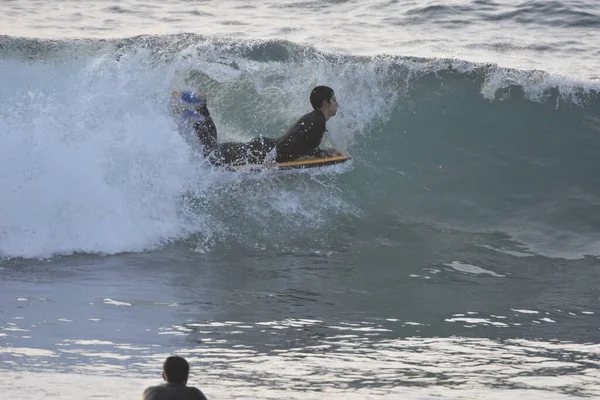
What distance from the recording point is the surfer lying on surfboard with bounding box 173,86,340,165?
11742mm

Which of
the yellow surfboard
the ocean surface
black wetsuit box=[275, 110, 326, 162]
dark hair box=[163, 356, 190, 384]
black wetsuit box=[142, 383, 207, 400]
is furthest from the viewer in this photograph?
the yellow surfboard

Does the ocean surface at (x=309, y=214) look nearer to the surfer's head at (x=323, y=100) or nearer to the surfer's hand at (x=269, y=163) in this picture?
the surfer's hand at (x=269, y=163)

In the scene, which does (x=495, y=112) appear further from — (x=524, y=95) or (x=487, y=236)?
(x=487, y=236)

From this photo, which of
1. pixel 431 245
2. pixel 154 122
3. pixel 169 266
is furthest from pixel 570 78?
pixel 169 266

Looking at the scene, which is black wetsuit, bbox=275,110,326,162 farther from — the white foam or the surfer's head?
the white foam

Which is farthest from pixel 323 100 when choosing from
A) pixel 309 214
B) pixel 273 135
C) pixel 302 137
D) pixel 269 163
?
pixel 273 135

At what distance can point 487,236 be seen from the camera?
12875 mm

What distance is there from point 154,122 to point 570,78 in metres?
6.52

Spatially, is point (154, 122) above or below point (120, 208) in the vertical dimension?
above

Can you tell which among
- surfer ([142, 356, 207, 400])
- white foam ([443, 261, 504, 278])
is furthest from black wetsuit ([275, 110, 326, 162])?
surfer ([142, 356, 207, 400])

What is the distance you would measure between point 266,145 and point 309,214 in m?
1.20

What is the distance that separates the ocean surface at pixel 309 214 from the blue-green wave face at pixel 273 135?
31 millimetres

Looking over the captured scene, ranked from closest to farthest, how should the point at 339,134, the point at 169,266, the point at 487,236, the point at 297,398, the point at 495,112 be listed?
the point at 297,398 → the point at 169,266 → the point at 487,236 → the point at 339,134 → the point at 495,112

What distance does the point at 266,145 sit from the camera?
468 inches
